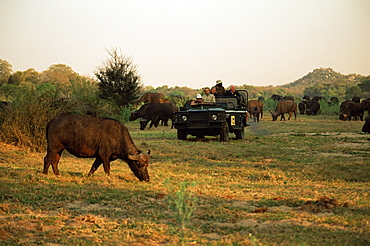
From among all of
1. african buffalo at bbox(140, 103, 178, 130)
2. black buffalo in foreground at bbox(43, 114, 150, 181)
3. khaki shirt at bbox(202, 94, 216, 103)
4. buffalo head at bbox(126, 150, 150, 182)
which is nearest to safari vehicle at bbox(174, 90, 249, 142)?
khaki shirt at bbox(202, 94, 216, 103)

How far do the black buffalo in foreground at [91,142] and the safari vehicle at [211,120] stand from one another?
7507 millimetres

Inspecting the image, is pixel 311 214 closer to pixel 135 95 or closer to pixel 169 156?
pixel 169 156

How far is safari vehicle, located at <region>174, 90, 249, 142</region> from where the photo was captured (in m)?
16.3

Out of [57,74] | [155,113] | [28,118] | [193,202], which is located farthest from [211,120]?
[57,74]

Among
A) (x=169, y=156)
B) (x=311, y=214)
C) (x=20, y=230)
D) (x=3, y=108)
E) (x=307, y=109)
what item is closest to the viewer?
(x=20, y=230)

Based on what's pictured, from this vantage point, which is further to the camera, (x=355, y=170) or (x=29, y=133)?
(x=29, y=133)

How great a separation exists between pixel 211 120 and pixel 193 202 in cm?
1025

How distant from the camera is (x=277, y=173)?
32.4 ft

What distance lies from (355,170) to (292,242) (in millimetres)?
5687

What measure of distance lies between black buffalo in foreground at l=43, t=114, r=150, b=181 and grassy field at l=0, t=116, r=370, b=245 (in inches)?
14.8

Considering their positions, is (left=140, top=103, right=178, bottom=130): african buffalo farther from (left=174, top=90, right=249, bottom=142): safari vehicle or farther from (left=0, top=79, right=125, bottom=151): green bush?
(left=0, top=79, right=125, bottom=151): green bush

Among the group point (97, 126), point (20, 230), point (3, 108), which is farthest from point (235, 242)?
point (3, 108)

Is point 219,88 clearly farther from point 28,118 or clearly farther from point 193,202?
point 193,202

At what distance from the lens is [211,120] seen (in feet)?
53.6
